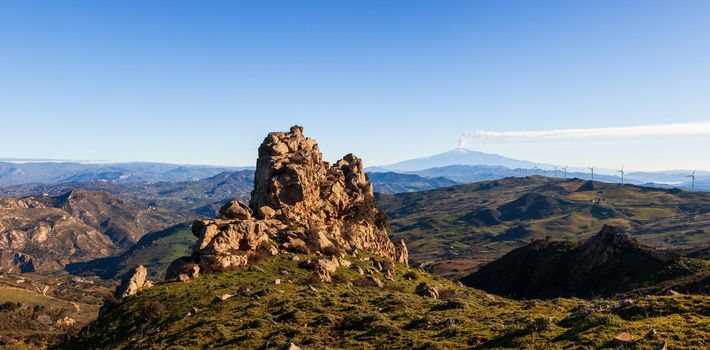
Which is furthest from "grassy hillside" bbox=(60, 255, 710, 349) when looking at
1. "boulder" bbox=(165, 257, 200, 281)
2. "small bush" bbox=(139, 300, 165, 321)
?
"boulder" bbox=(165, 257, 200, 281)

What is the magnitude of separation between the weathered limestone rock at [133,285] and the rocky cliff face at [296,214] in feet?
16.9

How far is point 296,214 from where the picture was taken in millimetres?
105500

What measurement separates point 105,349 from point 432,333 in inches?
1339

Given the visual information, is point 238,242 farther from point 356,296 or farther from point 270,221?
point 356,296

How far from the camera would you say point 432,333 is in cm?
3447

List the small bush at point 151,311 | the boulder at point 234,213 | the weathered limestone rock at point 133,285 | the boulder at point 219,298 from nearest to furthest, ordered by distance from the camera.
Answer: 1. the small bush at point 151,311
2. the boulder at point 219,298
3. the weathered limestone rock at point 133,285
4. the boulder at point 234,213

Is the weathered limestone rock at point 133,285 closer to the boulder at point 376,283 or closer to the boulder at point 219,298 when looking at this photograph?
the boulder at point 219,298

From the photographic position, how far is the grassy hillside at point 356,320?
28.2m

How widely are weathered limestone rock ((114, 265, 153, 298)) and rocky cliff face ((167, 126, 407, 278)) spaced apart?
515 centimetres

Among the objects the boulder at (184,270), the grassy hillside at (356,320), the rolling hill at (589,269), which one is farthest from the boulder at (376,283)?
the rolling hill at (589,269)

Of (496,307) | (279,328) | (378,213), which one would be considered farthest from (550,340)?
(378,213)

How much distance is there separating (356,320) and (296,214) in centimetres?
6695

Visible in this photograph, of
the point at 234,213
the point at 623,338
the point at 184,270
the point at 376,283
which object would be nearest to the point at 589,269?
the point at 376,283

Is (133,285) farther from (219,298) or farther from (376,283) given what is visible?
(376,283)
